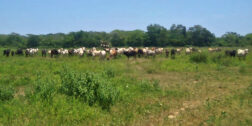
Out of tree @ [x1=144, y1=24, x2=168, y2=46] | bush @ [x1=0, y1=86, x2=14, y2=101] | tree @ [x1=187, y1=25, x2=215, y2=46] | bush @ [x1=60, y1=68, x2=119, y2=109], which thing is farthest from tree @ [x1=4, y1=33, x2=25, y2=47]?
bush @ [x1=60, y1=68, x2=119, y2=109]

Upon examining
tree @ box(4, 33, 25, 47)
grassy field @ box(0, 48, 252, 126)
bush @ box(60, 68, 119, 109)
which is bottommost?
grassy field @ box(0, 48, 252, 126)

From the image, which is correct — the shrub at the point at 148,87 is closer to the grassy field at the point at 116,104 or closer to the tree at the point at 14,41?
the grassy field at the point at 116,104

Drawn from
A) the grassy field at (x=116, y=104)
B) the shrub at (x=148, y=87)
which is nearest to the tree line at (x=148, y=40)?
the shrub at (x=148, y=87)

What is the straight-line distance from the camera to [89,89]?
22.1 feet

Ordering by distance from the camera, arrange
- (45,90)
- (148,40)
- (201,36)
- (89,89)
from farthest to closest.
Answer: (201,36)
(148,40)
(89,89)
(45,90)

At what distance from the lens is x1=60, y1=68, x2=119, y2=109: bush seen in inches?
255

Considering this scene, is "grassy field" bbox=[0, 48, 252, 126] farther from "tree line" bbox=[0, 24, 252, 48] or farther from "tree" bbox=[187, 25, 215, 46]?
"tree" bbox=[187, 25, 215, 46]

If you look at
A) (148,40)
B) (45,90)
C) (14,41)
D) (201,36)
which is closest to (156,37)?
(148,40)

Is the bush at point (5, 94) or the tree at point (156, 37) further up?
the tree at point (156, 37)

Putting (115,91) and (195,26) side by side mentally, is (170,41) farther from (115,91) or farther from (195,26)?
(115,91)

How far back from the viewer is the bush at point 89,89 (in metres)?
6.47

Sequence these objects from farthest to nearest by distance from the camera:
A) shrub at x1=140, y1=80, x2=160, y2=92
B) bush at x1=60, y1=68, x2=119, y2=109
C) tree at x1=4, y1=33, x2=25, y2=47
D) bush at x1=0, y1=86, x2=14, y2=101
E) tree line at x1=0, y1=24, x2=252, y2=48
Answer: tree at x1=4, y1=33, x2=25, y2=47, tree line at x1=0, y1=24, x2=252, y2=48, shrub at x1=140, y1=80, x2=160, y2=92, bush at x1=60, y1=68, x2=119, y2=109, bush at x1=0, y1=86, x2=14, y2=101

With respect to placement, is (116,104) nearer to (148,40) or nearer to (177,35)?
(148,40)

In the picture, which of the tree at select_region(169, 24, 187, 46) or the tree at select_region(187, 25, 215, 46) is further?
the tree at select_region(187, 25, 215, 46)
